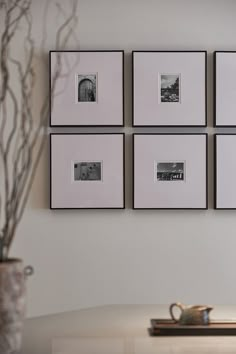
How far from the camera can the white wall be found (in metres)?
3.78

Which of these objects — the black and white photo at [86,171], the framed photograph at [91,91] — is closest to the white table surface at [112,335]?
the black and white photo at [86,171]

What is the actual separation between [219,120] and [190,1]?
2.43 feet

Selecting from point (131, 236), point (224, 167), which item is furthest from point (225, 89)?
point (131, 236)

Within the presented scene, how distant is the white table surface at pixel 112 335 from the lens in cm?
183

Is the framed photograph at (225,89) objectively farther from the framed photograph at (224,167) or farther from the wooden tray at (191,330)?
the wooden tray at (191,330)

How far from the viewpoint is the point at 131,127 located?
3.80m

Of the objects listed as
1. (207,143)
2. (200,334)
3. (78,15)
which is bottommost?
(200,334)

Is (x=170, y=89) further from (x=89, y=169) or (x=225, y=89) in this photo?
(x=89, y=169)

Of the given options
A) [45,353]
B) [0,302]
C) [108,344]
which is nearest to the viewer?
[0,302]

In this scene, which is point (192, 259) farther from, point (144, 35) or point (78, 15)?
point (78, 15)

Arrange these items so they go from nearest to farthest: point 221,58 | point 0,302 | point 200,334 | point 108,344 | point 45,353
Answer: point 0,302 → point 45,353 → point 108,344 → point 200,334 → point 221,58

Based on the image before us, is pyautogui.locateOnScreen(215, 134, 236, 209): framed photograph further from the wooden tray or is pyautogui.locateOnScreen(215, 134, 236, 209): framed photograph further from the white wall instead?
the wooden tray

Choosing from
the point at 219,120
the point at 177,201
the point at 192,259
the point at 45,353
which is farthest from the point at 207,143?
the point at 45,353

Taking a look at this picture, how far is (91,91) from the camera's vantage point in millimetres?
3768
